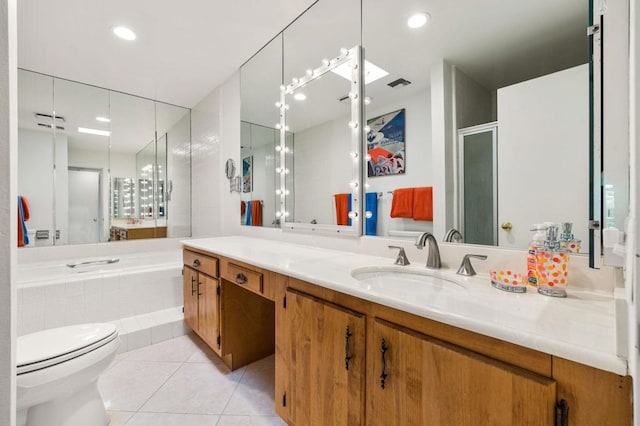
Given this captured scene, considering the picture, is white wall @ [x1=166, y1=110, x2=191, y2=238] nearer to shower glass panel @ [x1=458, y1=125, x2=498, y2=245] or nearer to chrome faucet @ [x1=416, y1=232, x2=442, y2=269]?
chrome faucet @ [x1=416, y1=232, x2=442, y2=269]

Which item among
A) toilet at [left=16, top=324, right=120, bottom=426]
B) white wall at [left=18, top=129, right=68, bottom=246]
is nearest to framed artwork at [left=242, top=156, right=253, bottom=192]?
toilet at [left=16, top=324, right=120, bottom=426]

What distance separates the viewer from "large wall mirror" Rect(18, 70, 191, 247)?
108 inches

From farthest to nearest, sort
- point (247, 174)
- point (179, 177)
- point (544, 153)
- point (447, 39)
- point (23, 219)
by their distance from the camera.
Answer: point (179, 177) → point (23, 219) → point (247, 174) → point (447, 39) → point (544, 153)

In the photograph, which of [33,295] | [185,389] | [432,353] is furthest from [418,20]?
[33,295]

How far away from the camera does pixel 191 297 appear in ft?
6.79

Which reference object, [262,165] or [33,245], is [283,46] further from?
[33,245]

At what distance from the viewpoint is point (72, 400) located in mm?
1238

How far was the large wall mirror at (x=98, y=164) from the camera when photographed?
275 centimetres

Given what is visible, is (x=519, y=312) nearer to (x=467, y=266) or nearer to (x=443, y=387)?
(x=443, y=387)

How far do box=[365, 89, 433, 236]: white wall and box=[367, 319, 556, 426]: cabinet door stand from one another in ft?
2.15

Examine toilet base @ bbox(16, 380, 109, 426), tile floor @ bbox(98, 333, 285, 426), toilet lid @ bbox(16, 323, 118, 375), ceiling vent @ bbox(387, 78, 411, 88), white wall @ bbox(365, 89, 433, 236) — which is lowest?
tile floor @ bbox(98, 333, 285, 426)

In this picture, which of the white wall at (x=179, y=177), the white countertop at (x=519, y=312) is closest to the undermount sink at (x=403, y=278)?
the white countertop at (x=519, y=312)

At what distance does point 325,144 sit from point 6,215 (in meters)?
1.57

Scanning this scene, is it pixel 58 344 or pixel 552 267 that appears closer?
pixel 552 267
